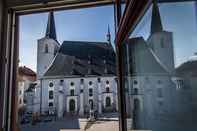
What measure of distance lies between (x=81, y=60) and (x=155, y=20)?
49.8 inches

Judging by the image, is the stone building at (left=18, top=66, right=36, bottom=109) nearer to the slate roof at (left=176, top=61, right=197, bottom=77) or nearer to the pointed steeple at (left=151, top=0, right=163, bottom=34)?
the pointed steeple at (left=151, top=0, right=163, bottom=34)

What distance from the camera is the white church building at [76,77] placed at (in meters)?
1.92

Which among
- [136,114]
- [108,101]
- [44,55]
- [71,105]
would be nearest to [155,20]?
[136,114]

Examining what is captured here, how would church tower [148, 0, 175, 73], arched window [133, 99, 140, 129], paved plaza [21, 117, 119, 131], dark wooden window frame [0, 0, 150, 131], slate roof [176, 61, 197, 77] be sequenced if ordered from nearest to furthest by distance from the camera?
1. slate roof [176, 61, 197, 77]
2. church tower [148, 0, 175, 73]
3. arched window [133, 99, 140, 129]
4. paved plaza [21, 117, 119, 131]
5. dark wooden window frame [0, 0, 150, 131]

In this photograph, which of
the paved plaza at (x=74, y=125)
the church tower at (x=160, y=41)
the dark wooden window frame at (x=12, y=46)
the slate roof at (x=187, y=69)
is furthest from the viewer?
the dark wooden window frame at (x=12, y=46)

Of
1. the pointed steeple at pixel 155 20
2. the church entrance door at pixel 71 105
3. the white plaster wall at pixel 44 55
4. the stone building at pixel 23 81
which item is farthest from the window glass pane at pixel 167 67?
the stone building at pixel 23 81

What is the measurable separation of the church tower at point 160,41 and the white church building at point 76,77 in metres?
1.06

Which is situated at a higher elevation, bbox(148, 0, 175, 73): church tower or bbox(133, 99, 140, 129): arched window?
bbox(148, 0, 175, 73): church tower

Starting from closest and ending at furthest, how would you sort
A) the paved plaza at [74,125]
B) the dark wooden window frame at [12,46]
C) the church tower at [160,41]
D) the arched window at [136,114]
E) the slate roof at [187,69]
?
the slate roof at [187,69] < the church tower at [160,41] < the arched window at [136,114] < the paved plaza at [74,125] < the dark wooden window frame at [12,46]

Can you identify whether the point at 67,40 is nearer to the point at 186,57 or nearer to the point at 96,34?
the point at 96,34

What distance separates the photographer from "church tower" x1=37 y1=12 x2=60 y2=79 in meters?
2.03

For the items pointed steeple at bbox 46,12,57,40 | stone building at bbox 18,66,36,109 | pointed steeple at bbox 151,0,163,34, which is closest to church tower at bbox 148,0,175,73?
pointed steeple at bbox 151,0,163,34

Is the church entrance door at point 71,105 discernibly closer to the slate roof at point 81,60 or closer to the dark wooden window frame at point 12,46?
the slate roof at point 81,60

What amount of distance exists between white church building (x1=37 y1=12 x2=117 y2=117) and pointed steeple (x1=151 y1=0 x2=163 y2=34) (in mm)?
1059
